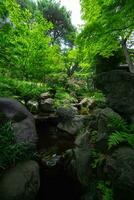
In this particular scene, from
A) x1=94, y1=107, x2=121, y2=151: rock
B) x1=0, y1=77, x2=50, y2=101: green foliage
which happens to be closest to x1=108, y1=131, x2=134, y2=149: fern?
x1=94, y1=107, x2=121, y2=151: rock

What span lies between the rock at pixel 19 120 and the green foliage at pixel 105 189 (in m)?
2.70

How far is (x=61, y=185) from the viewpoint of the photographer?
23.3ft

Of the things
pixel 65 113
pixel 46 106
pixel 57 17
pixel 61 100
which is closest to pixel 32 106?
pixel 46 106

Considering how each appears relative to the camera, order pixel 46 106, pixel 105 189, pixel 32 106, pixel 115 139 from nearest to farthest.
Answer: pixel 115 139
pixel 105 189
pixel 32 106
pixel 46 106

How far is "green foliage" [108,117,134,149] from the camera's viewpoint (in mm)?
4826

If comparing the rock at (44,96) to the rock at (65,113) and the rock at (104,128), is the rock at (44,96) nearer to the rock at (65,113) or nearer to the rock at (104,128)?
the rock at (65,113)

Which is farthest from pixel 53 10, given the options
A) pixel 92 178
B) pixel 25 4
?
pixel 92 178

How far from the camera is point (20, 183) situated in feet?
17.8

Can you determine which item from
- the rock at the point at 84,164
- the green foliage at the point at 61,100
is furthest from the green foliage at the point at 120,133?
the green foliage at the point at 61,100

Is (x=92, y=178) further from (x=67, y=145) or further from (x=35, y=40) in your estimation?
(x=35, y=40)

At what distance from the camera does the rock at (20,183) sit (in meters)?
5.23

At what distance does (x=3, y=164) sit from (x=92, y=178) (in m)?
2.39

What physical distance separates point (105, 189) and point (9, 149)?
2856mm

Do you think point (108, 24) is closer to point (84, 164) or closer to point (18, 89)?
point (84, 164)
